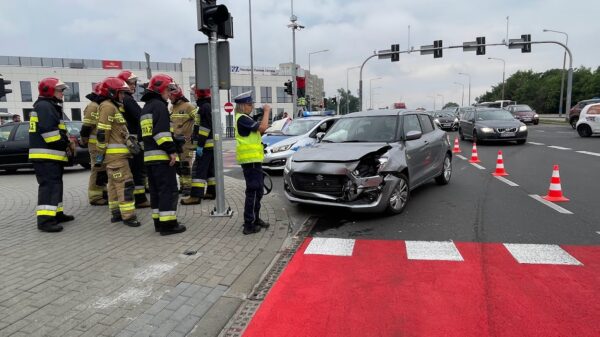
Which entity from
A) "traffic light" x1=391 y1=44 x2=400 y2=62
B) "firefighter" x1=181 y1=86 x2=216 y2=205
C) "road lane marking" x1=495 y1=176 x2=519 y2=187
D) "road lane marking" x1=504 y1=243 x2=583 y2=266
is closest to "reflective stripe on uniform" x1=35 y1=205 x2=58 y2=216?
"firefighter" x1=181 y1=86 x2=216 y2=205

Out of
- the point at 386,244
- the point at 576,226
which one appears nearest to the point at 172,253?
the point at 386,244

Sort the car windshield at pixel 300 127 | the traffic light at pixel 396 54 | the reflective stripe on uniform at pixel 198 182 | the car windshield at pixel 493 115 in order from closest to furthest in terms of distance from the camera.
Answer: the reflective stripe on uniform at pixel 198 182, the car windshield at pixel 300 127, the car windshield at pixel 493 115, the traffic light at pixel 396 54

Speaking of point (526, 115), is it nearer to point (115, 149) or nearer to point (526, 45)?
point (526, 45)

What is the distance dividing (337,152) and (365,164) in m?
0.51

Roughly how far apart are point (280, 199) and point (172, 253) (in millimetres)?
3366

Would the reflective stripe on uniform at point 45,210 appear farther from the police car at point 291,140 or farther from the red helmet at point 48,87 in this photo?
the police car at point 291,140

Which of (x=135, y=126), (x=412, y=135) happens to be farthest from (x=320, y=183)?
(x=135, y=126)

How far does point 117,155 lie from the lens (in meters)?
6.03

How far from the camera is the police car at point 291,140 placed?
11141 millimetres

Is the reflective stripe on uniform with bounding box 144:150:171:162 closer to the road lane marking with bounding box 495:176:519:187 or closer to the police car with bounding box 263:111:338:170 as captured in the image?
the police car with bounding box 263:111:338:170

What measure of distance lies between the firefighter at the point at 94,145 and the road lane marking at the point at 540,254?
20.5 feet

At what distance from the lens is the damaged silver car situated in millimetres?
6059

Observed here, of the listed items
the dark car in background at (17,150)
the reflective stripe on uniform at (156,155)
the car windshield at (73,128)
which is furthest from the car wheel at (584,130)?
the car windshield at (73,128)

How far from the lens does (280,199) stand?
26.2 ft
